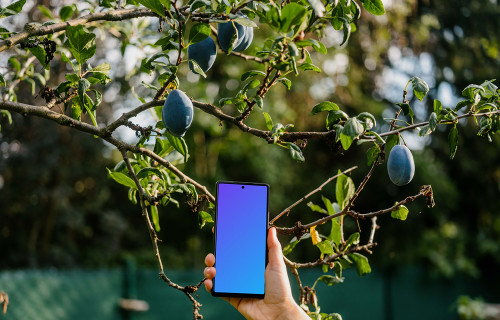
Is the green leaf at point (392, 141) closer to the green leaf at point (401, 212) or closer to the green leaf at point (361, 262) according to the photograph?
the green leaf at point (401, 212)

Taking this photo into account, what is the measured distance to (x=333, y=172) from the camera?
22.7ft

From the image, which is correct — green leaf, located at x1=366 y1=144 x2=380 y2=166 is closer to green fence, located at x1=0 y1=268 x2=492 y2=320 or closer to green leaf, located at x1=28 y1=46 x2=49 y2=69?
green leaf, located at x1=28 y1=46 x2=49 y2=69

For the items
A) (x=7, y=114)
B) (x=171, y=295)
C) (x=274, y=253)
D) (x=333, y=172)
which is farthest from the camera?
(x=333, y=172)

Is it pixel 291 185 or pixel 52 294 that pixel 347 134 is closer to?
pixel 52 294

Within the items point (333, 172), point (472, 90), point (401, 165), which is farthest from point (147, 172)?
point (333, 172)

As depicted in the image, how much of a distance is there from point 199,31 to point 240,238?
40 cm

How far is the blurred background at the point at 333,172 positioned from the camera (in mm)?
5742

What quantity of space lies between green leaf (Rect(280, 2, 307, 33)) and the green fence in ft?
10.2

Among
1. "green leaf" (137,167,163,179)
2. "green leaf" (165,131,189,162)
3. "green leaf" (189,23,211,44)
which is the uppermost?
"green leaf" (189,23,211,44)

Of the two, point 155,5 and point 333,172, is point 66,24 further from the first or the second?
point 333,172

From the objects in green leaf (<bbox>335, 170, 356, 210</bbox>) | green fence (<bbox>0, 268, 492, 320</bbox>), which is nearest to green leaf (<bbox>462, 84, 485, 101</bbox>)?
green leaf (<bbox>335, 170, 356, 210</bbox>)

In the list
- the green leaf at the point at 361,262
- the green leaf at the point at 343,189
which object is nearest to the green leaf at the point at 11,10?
the green leaf at the point at 343,189

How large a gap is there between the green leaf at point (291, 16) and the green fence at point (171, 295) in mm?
3099

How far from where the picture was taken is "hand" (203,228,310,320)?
1.00 m
